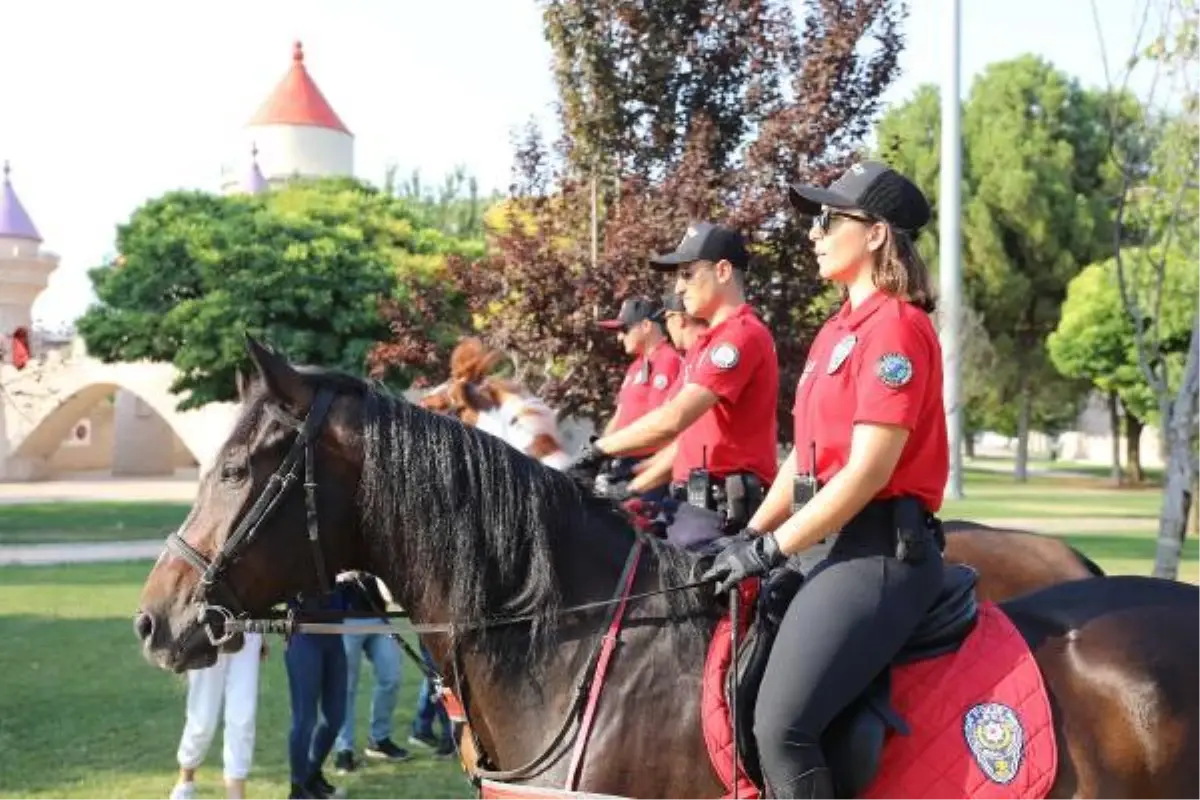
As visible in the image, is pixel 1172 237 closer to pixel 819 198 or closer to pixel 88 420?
pixel 819 198

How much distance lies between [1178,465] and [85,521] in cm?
2318

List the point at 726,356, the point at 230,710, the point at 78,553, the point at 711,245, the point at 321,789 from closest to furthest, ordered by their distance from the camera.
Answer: the point at 726,356, the point at 711,245, the point at 230,710, the point at 321,789, the point at 78,553

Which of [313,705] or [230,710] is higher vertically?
[230,710]

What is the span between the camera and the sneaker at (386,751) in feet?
26.6

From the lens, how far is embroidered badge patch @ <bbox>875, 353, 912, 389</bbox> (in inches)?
123

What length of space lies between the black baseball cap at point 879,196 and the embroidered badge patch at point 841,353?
0.36 metres

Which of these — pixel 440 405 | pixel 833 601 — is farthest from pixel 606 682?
pixel 440 405

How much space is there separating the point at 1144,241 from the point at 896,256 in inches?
406

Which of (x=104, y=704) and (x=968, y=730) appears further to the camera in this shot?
(x=104, y=704)

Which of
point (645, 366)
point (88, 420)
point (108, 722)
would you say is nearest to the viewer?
point (645, 366)

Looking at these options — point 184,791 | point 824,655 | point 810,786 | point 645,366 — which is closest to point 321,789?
point 184,791

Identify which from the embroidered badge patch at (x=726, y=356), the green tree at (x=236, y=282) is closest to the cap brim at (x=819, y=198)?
the embroidered badge patch at (x=726, y=356)

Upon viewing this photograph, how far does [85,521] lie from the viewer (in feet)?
87.9

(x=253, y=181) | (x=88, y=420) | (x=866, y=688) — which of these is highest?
(x=253, y=181)
